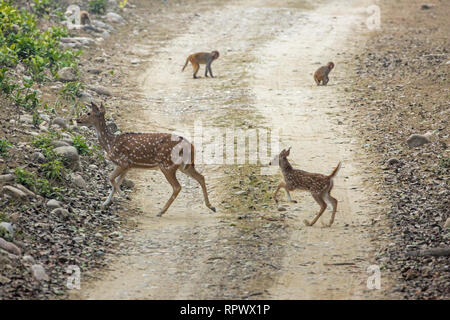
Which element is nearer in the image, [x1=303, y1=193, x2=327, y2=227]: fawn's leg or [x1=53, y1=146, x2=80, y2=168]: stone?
[x1=303, y1=193, x2=327, y2=227]: fawn's leg

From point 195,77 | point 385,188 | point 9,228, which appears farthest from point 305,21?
point 9,228

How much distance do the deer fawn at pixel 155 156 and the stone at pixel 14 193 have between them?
1548 mm

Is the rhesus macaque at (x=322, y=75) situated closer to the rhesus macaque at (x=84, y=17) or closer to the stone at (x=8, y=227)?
the rhesus macaque at (x=84, y=17)

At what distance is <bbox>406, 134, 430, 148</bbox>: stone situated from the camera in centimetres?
1530

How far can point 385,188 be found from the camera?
43.3 feet

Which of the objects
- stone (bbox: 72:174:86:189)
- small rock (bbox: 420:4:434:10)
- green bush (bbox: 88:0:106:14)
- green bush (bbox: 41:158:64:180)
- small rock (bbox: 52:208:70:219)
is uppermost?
green bush (bbox: 41:158:64:180)

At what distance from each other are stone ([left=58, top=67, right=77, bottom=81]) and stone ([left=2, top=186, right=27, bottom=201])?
7598mm

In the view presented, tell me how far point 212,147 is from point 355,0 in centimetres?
2088

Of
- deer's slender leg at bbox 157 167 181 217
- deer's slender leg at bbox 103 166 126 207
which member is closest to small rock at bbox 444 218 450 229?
deer's slender leg at bbox 157 167 181 217

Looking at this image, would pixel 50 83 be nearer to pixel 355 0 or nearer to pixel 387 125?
→ pixel 387 125

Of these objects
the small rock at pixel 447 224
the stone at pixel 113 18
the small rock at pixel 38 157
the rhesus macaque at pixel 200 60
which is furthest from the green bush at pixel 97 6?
the small rock at pixel 447 224

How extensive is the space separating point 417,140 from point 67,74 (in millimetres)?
9398

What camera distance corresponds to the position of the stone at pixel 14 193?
36.8 ft

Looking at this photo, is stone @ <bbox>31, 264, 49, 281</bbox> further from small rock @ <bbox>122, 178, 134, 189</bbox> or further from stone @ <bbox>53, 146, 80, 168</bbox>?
small rock @ <bbox>122, 178, 134, 189</bbox>
